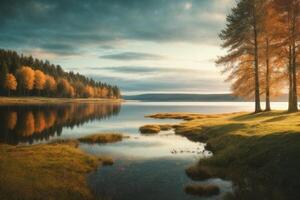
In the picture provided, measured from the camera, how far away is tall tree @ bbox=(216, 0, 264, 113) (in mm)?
44062

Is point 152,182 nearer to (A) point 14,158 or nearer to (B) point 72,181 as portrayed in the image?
(B) point 72,181

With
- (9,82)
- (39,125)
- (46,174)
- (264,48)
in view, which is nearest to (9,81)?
(9,82)

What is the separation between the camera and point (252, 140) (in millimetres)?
22578

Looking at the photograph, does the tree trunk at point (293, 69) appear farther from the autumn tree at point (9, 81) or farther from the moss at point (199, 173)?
the autumn tree at point (9, 81)

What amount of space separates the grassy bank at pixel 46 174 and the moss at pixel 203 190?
5356 mm

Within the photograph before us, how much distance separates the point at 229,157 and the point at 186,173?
3579 millimetres

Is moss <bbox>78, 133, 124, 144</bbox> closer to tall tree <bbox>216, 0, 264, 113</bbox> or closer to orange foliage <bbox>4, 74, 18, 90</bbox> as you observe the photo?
tall tree <bbox>216, 0, 264, 113</bbox>

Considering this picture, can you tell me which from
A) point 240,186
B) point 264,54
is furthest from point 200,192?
point 264,54

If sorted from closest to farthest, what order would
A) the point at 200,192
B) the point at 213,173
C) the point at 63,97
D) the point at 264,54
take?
the point at 200,192 → the point at 213,173 → the point at 264,54 → the point at 63,97

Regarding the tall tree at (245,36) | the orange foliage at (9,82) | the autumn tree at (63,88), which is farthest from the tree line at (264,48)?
the autumn tree at (63,88)

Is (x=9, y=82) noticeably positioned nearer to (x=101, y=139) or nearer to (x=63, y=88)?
(x=63, y=88)

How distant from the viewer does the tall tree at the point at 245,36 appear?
145ft

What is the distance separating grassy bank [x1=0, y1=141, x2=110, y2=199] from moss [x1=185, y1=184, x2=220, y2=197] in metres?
5.36

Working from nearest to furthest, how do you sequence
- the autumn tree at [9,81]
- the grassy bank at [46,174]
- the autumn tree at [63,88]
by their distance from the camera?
the grassy bank at [46,174] → the autumn tree at [9,81] → the autumn tree at [63,88]
